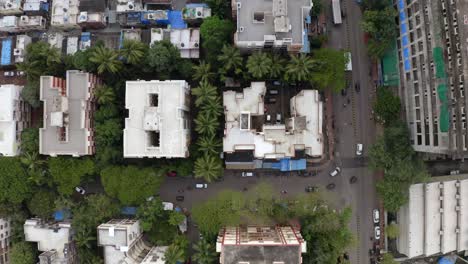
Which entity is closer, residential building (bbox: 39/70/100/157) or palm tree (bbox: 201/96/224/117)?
palm tree (bbox: 201/96/224/117)

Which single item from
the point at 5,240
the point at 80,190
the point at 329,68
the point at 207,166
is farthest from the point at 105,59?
the point at 329,68

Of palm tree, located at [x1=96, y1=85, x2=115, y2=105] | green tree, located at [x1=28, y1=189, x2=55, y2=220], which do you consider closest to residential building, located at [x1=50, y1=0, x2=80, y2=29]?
palm tree, located at [x1=96, y1=85, x2=115, y2=105]

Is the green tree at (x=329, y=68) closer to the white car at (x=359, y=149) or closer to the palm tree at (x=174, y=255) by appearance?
the white car at (x=359, y=149)

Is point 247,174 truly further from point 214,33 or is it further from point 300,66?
point 214,33

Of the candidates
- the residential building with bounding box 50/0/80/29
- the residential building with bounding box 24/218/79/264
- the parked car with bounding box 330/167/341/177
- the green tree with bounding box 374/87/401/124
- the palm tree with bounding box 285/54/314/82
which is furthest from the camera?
the residential building with bounding box 50/0/80/29

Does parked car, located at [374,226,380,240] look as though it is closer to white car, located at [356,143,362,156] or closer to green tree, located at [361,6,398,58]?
white car, located at [356,143,362,156]

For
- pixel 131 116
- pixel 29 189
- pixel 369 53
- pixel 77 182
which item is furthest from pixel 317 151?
pixel 29 189
